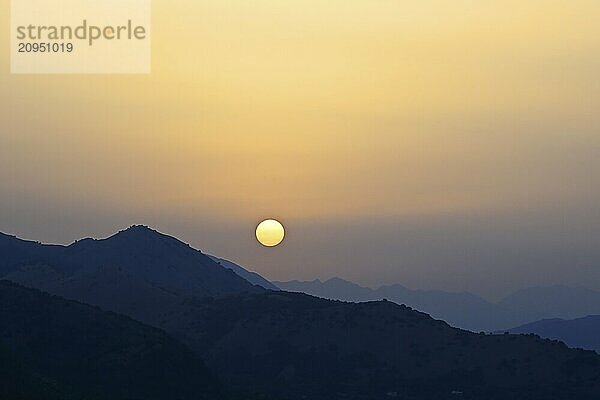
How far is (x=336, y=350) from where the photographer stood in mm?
165375

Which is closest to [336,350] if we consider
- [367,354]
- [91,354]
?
[367,354]

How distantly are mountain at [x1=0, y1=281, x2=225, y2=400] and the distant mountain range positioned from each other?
49cm

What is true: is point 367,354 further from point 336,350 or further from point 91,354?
point 91,354

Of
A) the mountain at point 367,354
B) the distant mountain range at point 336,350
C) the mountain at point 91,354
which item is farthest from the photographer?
the mountain at point 367,354

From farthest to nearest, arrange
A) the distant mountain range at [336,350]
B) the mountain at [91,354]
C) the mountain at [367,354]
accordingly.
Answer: the mountain at [367,354] → the distant mountain range at [336,350] → the mountain at [91,354]

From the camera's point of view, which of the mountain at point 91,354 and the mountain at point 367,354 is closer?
the mountain at point 91,354

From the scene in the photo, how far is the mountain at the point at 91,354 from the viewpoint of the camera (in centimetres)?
10625

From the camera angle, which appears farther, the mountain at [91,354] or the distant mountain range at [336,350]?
the distant mountain range at [336,350]

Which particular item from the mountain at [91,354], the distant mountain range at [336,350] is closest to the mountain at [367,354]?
the distant mountain range at [336,350]

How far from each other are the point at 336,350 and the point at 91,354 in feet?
186

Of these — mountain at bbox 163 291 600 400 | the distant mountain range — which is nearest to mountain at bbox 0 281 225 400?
the distant mountain range

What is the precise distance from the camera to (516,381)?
145 m

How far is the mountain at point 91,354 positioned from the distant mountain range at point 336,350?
1.62 feet

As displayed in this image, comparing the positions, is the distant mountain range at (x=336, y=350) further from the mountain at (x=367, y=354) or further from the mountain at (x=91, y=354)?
the mountain at (x=91, y=354)
